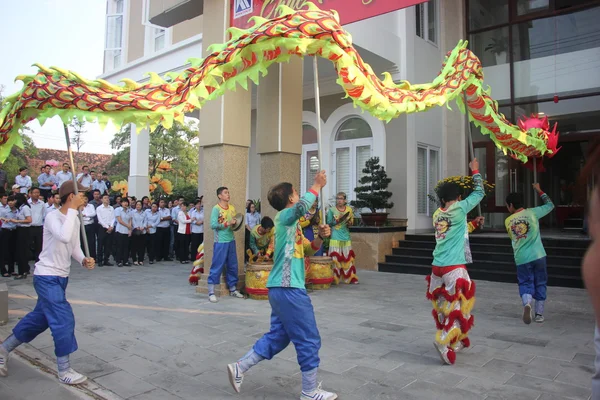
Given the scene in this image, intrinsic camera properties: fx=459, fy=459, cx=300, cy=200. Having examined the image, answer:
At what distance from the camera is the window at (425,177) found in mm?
12938

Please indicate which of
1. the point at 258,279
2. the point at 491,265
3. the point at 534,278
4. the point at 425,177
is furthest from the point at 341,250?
the point at 425,177

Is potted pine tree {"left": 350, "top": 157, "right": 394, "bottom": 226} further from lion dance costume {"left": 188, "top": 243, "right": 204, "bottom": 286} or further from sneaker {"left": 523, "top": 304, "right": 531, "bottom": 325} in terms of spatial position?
sneaker {"left": 523, "top": 304, "right": 531, "bottom": 325}

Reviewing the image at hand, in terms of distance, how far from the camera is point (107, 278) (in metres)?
9.83

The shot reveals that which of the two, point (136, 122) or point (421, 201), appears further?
point (421, 201)

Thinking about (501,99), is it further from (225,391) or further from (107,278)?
(225,391)

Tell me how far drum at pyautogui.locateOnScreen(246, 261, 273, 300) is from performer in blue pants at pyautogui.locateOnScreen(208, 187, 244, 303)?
30 cm

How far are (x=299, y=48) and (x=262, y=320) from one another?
3.63 meters

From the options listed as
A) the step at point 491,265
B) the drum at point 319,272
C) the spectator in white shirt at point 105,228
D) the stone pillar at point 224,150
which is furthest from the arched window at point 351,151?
the spectator in white shirt at point 105,228

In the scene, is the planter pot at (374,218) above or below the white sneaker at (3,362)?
above

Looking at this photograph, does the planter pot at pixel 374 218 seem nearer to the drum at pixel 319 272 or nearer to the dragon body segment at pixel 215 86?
the drum at pixel 319 272

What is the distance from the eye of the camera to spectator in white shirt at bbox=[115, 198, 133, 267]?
1187 cm

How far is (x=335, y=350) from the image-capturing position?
486 centimetres

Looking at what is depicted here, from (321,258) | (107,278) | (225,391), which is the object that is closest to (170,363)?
(225,391)

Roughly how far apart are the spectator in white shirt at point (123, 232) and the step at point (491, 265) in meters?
6.74
